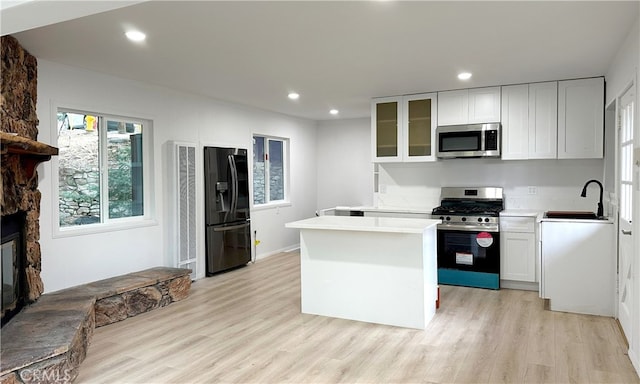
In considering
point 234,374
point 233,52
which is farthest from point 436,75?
point 234,374

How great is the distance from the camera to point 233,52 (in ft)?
12.2

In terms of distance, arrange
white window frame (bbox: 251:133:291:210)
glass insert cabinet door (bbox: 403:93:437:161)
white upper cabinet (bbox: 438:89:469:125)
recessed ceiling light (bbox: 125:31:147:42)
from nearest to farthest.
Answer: recessed ceiling light (bbox: 125:31:147:42) < white upper cabinet (bbox: 438:89:469:125) < glass insert cabinet door (bbox: 403:93:437:161) < white window frame (bbox: 251:133:291:210)

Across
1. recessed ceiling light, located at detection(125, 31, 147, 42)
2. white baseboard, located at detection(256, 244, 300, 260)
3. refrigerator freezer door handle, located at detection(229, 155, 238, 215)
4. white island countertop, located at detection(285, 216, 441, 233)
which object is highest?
recessed ceiling light, located at detection(125, 31, 147, 42)

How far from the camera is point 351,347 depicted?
330cm

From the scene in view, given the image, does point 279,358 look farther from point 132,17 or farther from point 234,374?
point 132,17

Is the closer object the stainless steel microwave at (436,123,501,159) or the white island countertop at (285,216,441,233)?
the white island countertop at (285,216,441,233)

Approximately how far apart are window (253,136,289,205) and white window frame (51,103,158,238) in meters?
2.07

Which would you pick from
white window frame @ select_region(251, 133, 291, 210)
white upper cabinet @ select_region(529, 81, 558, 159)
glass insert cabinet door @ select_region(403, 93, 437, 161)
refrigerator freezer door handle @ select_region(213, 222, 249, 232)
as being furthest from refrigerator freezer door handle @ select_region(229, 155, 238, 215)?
white upper cabinet @ select_region(529, 81, 558, 159)

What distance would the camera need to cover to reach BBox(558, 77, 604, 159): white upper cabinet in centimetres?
466

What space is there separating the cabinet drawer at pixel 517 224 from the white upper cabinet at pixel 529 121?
0.73 m

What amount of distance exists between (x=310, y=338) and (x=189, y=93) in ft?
11.4

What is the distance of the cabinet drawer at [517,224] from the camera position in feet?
15.8

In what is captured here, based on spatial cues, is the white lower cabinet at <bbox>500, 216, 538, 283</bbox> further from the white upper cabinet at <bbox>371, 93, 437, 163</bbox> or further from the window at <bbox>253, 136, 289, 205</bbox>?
the window at <bbox>253, 136, 289, 205</bbox>

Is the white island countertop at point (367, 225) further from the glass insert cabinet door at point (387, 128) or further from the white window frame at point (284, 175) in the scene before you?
the white window frame at point (284, 175)
